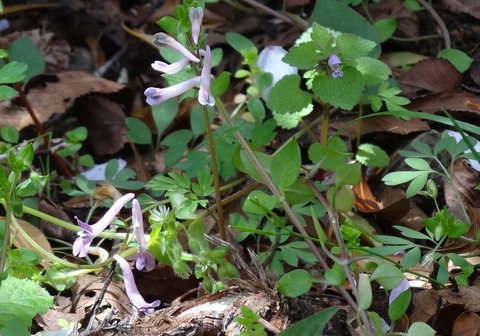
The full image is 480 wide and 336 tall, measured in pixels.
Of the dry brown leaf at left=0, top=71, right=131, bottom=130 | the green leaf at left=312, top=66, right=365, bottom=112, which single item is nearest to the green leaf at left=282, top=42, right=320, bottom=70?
the green leaf at left=312, top=66, right=365, bottom=112

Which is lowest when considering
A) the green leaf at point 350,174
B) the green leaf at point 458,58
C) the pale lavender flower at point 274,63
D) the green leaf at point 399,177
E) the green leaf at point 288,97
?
A: the pale lavender flower at point 274,63

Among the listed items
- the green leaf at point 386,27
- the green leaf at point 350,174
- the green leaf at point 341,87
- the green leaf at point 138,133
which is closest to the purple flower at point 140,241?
the green leaf at point 350,174

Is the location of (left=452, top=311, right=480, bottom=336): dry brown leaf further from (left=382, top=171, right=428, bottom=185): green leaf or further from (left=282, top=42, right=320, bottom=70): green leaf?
(left=282, top=42, right=320, bottom=70): green leaf

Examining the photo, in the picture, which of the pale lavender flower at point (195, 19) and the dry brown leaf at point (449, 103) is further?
the dry brown leaf at point (449, 103)

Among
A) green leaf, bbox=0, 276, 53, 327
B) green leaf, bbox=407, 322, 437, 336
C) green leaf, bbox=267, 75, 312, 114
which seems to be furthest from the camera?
green leaf, bbox=267, 75, 312, 114

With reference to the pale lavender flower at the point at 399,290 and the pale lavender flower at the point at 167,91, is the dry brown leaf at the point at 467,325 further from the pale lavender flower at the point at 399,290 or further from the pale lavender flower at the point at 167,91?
the pale lavender flower at the point at 167,91

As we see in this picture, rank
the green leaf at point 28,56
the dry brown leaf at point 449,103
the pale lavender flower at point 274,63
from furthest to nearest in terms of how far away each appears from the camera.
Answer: the green leaf at point 28,56 < the pale lavender flower at point 274,63 < the dry brown leaf at point 449,103

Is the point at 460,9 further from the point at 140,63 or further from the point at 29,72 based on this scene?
the point at 29,72
